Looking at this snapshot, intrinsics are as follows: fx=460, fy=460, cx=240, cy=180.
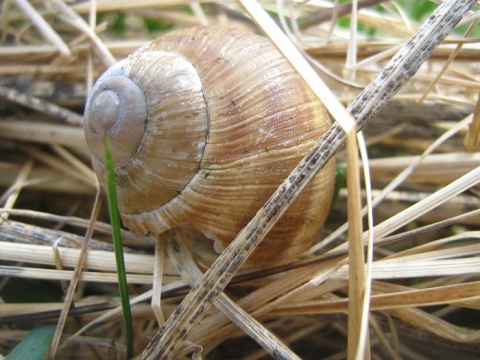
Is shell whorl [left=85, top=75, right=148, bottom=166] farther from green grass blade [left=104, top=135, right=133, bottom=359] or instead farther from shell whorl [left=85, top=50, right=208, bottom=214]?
green grass blade [left=104, top=135, right=133, bottom=359]

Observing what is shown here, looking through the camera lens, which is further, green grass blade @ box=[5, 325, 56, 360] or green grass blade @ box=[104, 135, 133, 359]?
green grass blade @ box=[5, 325, 56, 360]

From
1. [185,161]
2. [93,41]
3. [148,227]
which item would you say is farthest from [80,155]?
[185,161]

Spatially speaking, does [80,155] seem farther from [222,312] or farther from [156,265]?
[222,312]

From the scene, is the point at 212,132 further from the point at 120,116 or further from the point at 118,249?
the point at 118,249

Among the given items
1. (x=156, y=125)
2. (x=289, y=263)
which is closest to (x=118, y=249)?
(x=156, y=125)

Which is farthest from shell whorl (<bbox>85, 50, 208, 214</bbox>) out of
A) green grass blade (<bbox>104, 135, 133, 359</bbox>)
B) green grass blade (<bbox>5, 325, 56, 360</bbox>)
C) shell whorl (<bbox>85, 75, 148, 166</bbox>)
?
green grass blade (<bbox>5, 325, 56, 360</bbox>)

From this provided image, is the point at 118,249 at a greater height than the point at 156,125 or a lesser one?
lesser

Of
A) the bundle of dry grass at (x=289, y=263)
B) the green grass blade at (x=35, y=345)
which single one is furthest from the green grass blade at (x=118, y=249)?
the green grass blade at (x=35, y=345)
